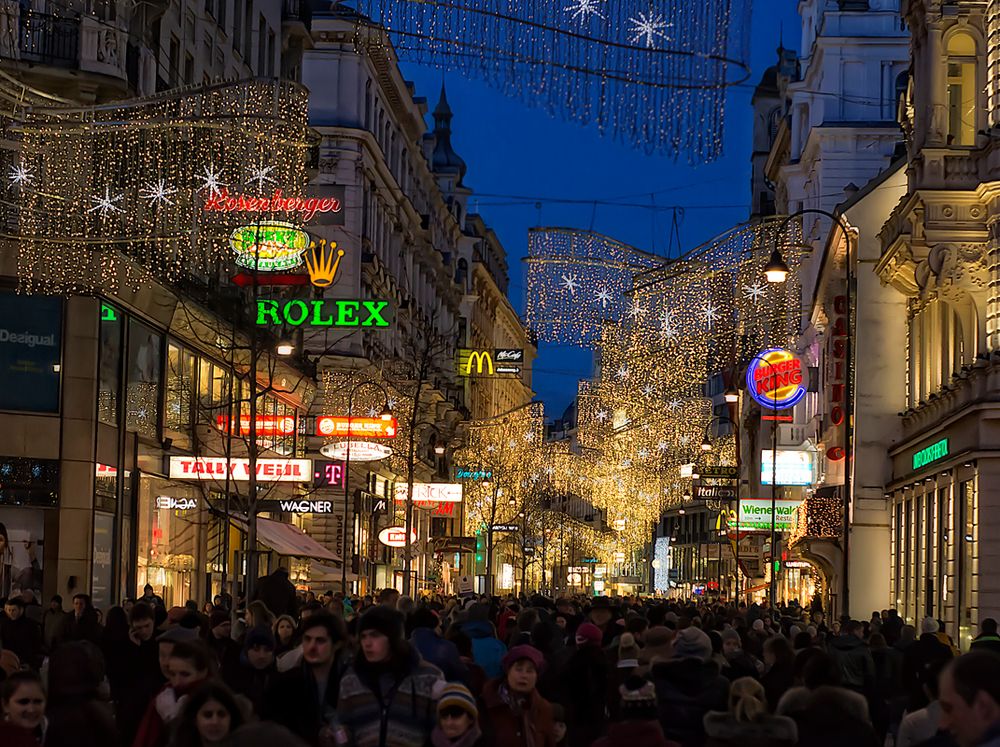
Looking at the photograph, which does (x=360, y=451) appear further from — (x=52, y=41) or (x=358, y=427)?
(x=52, y=41)

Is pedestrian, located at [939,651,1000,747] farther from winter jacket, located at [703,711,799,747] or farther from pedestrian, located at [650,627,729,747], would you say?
pedestrian, located at [650,627,729,747]

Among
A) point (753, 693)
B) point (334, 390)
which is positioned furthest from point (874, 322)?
point (753, 693)

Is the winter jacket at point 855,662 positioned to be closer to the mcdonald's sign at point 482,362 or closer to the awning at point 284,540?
the awning at point 284,540

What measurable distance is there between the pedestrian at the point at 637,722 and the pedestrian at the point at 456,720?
2.23ft

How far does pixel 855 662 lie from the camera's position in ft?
58.6

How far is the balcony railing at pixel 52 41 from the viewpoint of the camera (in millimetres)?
32125

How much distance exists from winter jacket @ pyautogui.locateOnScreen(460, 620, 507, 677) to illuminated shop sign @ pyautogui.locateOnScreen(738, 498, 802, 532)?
1718 inches

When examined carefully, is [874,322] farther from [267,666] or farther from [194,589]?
[267,666]

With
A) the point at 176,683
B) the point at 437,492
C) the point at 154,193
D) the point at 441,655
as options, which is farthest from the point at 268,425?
the point at 176,683

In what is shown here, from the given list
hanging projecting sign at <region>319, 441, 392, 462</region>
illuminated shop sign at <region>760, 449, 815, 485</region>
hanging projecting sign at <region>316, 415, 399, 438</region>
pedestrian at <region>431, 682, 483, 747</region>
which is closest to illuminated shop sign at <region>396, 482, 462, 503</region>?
illuminated shop sign at <region>760, 449, 815, 485</region>

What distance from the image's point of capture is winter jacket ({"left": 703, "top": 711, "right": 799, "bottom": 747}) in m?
8.76

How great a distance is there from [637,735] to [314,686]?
1.90 meters

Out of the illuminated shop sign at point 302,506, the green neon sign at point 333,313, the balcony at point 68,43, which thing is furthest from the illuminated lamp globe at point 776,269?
the green neon sign at point 333,313

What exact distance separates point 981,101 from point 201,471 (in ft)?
55.3
